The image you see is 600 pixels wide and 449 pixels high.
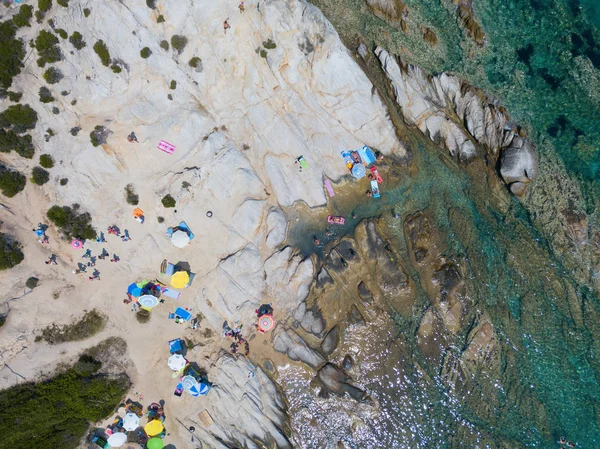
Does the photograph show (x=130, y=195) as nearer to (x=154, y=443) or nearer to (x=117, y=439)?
(x=117, y=439)

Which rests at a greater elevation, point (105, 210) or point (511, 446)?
point (105, 210)

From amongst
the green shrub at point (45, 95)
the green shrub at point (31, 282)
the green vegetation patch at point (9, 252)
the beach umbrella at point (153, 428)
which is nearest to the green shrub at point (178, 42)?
the green shrub at point (45, 95)

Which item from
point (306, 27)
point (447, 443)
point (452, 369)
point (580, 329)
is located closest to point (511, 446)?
point (447, 443)

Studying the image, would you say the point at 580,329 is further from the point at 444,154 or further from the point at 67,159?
the point at 67,159

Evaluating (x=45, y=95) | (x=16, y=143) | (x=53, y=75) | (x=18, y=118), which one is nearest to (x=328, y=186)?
(x=53, y=75)

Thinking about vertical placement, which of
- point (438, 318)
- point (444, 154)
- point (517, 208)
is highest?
point (444, 154)

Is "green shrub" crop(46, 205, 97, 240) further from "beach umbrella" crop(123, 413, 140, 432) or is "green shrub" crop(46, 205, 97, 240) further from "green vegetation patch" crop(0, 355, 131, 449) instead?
"beach umbrella" crop(123, 413, 140, 432)
